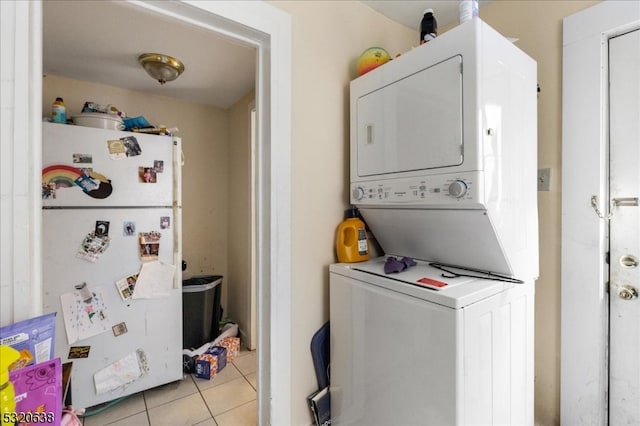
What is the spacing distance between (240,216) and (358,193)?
1741mm

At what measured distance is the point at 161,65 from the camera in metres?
2.07

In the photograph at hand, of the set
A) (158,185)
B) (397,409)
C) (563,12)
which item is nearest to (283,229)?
(397,409)

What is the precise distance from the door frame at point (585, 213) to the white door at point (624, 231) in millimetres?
28

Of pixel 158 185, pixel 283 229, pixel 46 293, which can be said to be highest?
pixel 158 185

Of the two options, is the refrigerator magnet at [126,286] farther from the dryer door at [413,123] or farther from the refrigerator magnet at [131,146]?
the dryer door at [413,123]

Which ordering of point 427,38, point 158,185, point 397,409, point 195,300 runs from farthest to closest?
1. point 195,300
2. point 158,185
3. point 427,38
4. point 397,409

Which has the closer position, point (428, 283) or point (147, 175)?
point (428, 283)

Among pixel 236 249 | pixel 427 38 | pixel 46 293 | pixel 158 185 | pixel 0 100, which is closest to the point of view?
pixel 0 100

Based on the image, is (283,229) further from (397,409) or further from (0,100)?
(0,100)

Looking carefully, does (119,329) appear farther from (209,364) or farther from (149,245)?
(209,364)

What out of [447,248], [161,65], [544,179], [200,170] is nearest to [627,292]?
[544,179]

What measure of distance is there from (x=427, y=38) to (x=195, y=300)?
8.29 feet

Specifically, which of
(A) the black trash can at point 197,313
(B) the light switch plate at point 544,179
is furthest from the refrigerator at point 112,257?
(B) the light switch plate at point 544,179

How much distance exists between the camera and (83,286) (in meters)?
1.73
